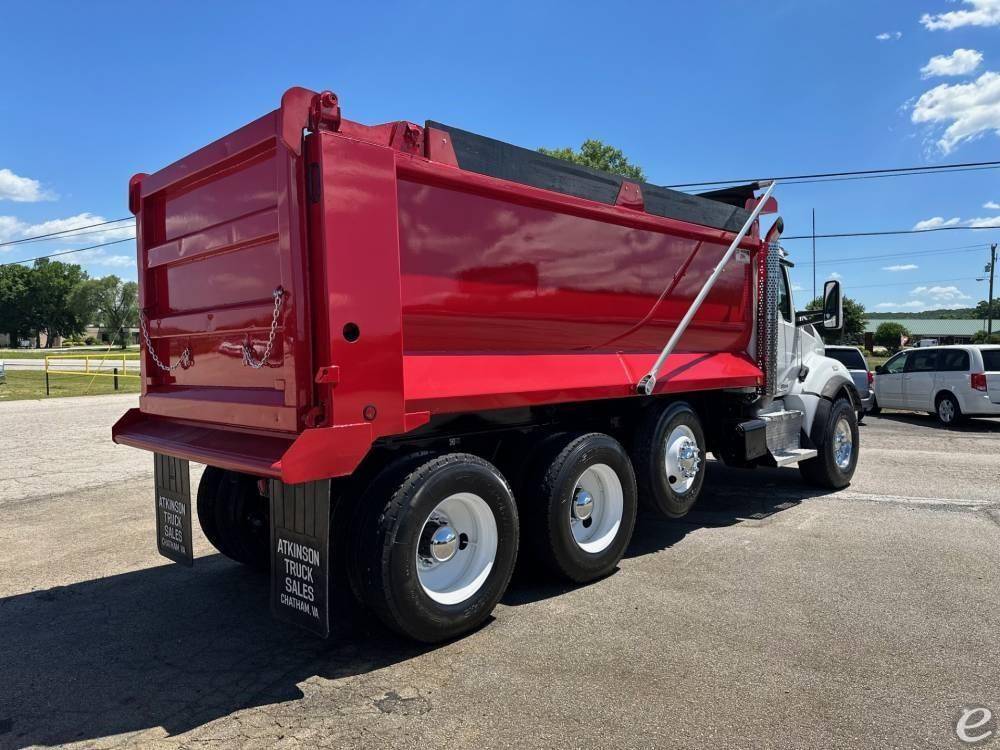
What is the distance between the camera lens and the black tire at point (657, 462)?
537 centimetres

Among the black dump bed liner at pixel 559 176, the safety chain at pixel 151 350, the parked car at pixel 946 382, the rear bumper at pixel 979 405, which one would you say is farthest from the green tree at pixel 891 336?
the safety chain at pixel 151 350

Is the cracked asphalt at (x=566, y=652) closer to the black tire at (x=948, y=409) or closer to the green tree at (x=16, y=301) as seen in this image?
the black tire at (x=948, y=409)

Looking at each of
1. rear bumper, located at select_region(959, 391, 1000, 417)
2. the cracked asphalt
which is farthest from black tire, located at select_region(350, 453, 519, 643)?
rear bumper, located at select_region(959, 391, 1000, 417)

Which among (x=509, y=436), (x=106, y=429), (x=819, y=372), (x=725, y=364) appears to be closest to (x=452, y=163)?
(x=509, y=436)

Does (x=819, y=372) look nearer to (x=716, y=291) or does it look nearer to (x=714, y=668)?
(x=716, y=291)

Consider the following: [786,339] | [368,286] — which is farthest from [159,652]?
[786,339]

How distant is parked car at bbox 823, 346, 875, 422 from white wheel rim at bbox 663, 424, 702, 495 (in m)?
11.4

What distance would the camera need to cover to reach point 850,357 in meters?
16.4

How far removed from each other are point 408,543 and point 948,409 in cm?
1539

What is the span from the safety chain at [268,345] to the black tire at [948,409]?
15.6 meters

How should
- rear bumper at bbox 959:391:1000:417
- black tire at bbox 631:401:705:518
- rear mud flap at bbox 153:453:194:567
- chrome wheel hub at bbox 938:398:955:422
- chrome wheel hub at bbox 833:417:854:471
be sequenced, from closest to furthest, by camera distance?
1. rear mud flap at bbox 153:453:194:567
2. black tire at bbox 631:401:705:518
3. chrome wheel hub at bbox 833:417:854:471
4. rear bumper at bbox 959:391:1000:417
5. chrome wheel hub at bbox 938:398:955:422

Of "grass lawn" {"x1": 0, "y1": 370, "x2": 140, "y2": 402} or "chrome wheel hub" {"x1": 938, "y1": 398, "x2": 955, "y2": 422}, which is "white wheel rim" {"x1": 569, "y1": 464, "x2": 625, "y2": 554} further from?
"grass lawn" {"x1": 0, "y1": 370, "x2": 140, "y2": 402}

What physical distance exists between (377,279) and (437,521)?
138cm

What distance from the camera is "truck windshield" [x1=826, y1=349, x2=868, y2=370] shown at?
16128 millimetres
